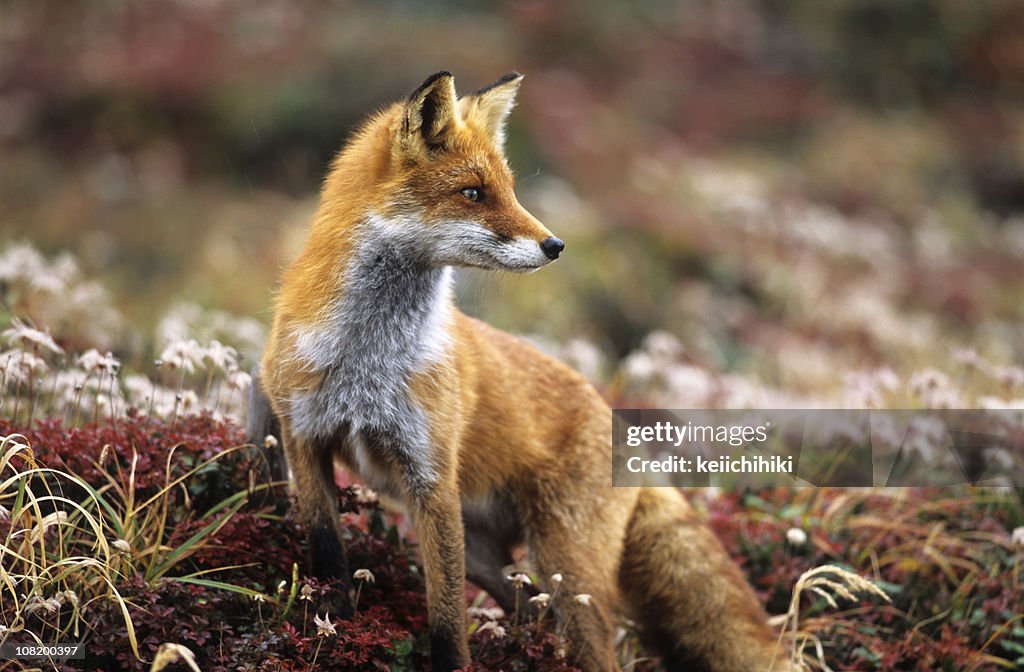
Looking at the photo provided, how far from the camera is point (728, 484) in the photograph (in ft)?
24.0

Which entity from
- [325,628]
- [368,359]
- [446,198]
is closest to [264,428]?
[368,359]

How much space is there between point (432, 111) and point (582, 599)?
2410 mm

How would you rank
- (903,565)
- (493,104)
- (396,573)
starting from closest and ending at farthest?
(493,104)
(396,573)
(903,565)

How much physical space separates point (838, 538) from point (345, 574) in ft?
11.7

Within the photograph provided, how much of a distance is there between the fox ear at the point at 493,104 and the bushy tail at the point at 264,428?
1.76 m

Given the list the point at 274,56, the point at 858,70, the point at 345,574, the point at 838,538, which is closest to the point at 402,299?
the point at 345,574

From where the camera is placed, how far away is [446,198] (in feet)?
14.7

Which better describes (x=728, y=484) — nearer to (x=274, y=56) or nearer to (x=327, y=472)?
(x=327, y=472)

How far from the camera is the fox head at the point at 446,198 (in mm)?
4418

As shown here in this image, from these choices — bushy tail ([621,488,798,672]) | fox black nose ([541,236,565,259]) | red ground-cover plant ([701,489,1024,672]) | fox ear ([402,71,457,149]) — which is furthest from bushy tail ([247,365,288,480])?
red ground-cover plant ([701,489,1024,672])

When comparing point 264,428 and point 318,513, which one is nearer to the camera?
point 318,513

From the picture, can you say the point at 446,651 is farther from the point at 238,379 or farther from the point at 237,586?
the point at 238,379

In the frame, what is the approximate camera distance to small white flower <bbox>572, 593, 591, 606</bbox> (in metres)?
4.74
